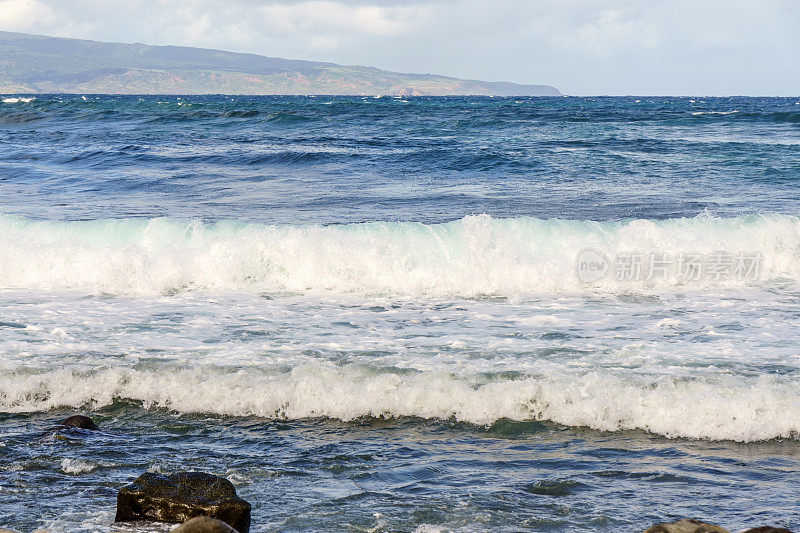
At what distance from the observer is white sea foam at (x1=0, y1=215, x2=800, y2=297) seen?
9953 millimetres

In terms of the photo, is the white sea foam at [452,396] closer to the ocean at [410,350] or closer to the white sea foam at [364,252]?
the ocean at [410,350]

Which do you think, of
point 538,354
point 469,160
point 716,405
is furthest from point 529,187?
point 716,405

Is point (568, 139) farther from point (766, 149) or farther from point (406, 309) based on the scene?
point (406, 309)

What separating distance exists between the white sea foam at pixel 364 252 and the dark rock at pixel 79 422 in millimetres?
4482

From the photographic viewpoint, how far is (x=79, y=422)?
5340 millimetres

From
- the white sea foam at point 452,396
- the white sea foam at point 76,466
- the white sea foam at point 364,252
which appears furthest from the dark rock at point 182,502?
the white sea foam at point 364,252

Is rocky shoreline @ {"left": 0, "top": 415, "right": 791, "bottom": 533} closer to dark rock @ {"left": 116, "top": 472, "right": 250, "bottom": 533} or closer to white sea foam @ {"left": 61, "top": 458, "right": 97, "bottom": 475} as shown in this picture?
dark rock @ {"left": 116, "top": 472, "right": 250, "bottom": 533}

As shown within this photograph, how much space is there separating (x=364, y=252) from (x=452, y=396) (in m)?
4.97

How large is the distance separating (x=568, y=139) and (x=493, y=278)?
16926 millimetres

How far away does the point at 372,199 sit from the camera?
15266 millimetres

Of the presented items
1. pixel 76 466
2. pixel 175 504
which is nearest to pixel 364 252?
pixel 76 466

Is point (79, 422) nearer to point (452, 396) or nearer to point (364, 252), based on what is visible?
point (452, 396)

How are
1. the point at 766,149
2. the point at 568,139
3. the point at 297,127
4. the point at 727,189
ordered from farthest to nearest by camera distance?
the point at 297,127, the point at 568,139, the point at 766,149, the point at 727,189

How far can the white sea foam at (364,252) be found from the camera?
32.7ft
